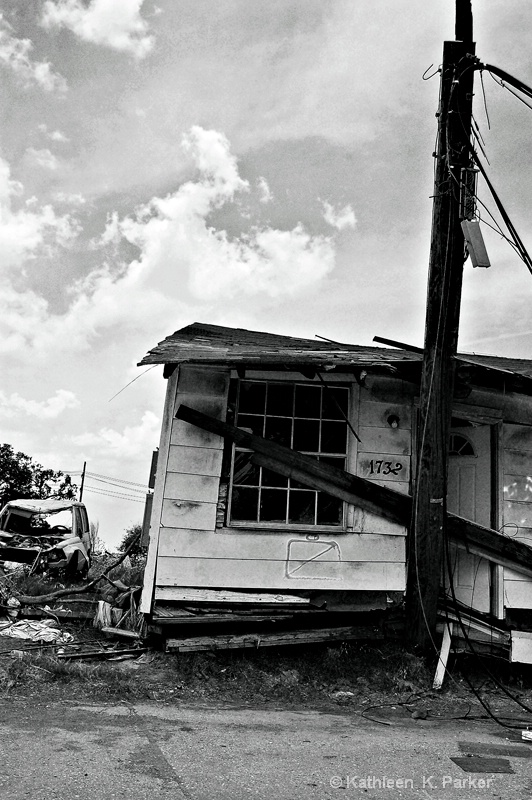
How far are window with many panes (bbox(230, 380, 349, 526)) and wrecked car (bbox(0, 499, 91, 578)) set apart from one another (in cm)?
624

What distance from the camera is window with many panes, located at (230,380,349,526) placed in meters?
7.71

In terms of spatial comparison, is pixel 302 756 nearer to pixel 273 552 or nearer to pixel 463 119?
pixel 273 552

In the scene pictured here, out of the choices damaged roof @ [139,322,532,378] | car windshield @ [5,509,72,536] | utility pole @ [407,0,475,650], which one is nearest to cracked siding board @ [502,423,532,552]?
damaged roof @ [139,322,532,378]

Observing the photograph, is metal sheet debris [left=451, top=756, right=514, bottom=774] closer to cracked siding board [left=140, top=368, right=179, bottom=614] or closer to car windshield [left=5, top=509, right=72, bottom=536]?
cracked siding board [left=140, top=368, right=179, bottom=614]

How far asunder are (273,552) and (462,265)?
3902mm

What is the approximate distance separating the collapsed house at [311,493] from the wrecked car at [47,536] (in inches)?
233

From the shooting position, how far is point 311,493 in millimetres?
7840

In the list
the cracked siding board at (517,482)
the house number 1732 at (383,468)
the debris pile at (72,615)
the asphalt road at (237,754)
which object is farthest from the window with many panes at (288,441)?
the asphalt road at (237,754)

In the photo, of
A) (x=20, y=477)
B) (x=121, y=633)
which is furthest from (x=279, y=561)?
(x=20, y=477)

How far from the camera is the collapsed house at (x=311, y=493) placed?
738 cm

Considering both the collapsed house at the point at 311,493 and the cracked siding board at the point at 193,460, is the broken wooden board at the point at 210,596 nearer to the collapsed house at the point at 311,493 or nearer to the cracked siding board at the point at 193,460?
the collapsed house at the point at 311,493

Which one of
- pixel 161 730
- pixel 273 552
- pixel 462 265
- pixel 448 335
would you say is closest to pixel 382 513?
pixel 273 552

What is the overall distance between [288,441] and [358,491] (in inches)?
39.8

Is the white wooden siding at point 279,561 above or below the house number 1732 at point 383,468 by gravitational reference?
below
